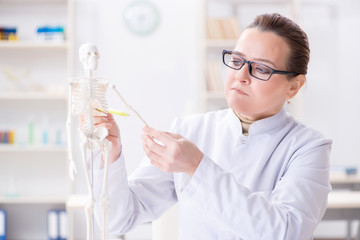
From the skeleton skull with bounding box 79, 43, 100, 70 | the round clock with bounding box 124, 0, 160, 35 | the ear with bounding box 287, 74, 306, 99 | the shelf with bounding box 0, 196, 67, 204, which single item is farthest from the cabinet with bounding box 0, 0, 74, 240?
the skeleton skull with bounding box 79, 43, 100, 70

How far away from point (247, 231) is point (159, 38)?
3695 mm

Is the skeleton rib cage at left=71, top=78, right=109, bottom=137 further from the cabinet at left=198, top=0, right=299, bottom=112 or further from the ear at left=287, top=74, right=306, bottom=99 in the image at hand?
the cabinet at left=198, top=0, right=299, bottom=112

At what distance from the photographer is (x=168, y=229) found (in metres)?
1.86

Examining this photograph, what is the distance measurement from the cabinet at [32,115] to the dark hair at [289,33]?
3418mm

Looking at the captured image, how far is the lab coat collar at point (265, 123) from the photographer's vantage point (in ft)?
4.45

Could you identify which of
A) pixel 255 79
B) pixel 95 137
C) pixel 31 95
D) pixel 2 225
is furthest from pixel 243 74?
pixel 2 225

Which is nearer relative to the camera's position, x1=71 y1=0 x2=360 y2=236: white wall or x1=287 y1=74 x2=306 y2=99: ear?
x1=287 y1=74 x2=306 y2=99: ear

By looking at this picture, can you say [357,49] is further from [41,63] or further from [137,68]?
[41,63]

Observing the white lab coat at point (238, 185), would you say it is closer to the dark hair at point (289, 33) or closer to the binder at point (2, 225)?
the dark hair at point (289, 33)

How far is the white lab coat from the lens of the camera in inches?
43.6

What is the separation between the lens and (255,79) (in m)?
1.27

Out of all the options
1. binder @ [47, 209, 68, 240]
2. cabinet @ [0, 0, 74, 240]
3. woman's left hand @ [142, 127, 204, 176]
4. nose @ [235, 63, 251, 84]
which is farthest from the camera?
cabinet @ [0, 0, 74, 240]

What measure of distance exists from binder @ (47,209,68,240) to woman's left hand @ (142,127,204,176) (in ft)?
11.6

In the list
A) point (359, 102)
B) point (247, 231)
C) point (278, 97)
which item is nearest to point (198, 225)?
point (247, 231)
